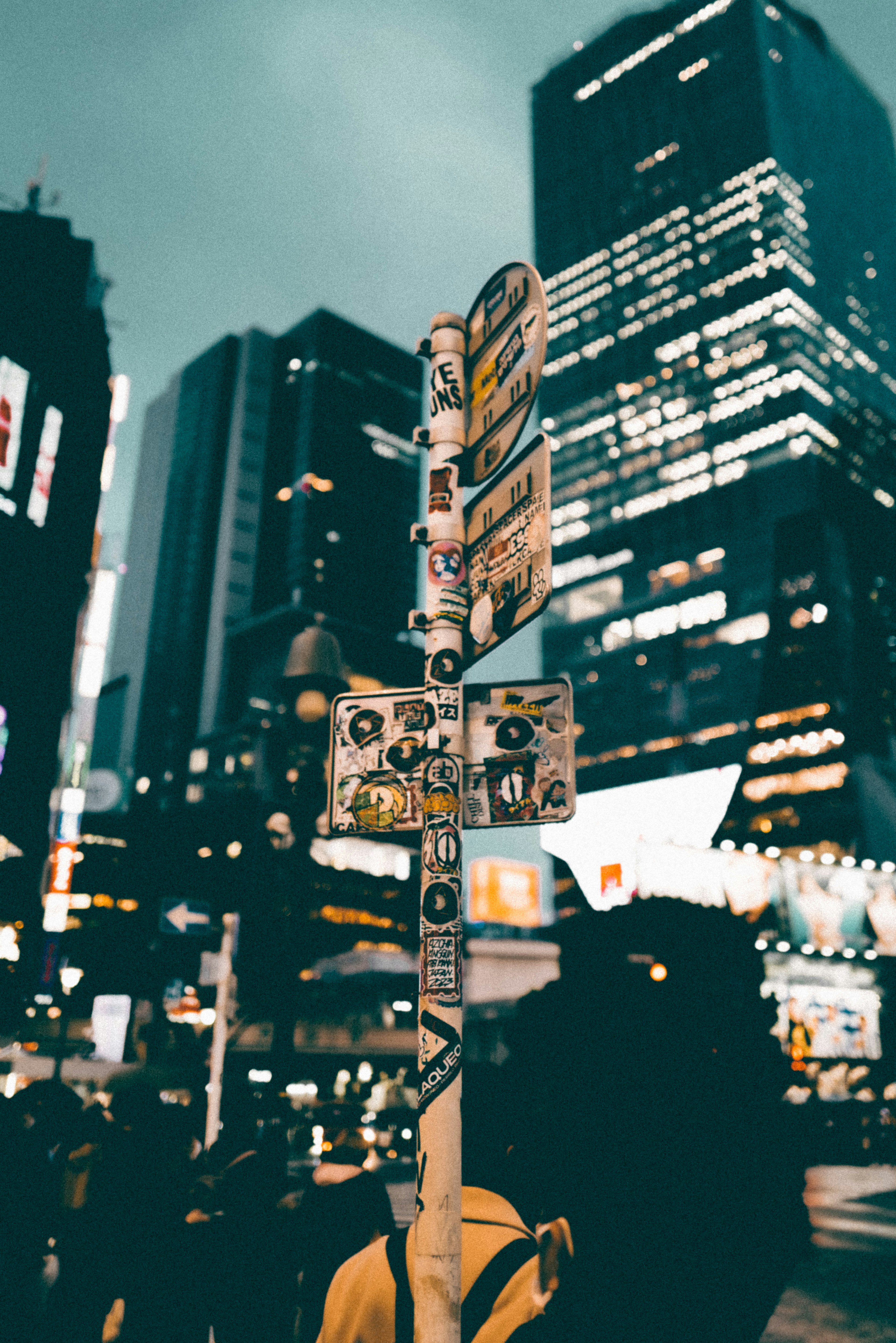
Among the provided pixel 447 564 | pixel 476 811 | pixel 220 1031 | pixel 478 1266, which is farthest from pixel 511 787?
pixel 220 1031

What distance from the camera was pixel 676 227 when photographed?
164875mm

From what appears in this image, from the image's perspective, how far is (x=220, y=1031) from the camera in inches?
661

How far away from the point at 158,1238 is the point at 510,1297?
3719 mm

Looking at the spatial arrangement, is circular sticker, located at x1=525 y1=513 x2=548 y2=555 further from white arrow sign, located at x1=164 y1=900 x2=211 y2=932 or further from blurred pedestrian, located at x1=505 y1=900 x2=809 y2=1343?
white arrow sign, located at x1=164 y1=900 x2=211 y2=932

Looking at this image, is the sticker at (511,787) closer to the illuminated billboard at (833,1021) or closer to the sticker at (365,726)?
the sticker at (365,726)

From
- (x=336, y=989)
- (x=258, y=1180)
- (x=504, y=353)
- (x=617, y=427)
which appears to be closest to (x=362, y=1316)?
(x=258, y=1180)

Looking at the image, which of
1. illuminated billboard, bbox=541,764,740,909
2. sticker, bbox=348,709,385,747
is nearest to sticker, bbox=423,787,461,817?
sticker, bbox=348,709,385,747

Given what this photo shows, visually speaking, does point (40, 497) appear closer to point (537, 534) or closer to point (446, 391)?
point (446, 391)

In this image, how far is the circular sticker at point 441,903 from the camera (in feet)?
11.5

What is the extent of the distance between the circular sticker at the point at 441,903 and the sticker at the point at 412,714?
0.66m

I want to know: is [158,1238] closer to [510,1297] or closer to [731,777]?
[510,1297]

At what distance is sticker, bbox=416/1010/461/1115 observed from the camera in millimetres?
3266

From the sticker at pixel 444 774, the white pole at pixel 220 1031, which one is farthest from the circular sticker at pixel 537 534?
the white pole at pixel 220 1031

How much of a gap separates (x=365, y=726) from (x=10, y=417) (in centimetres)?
2618
